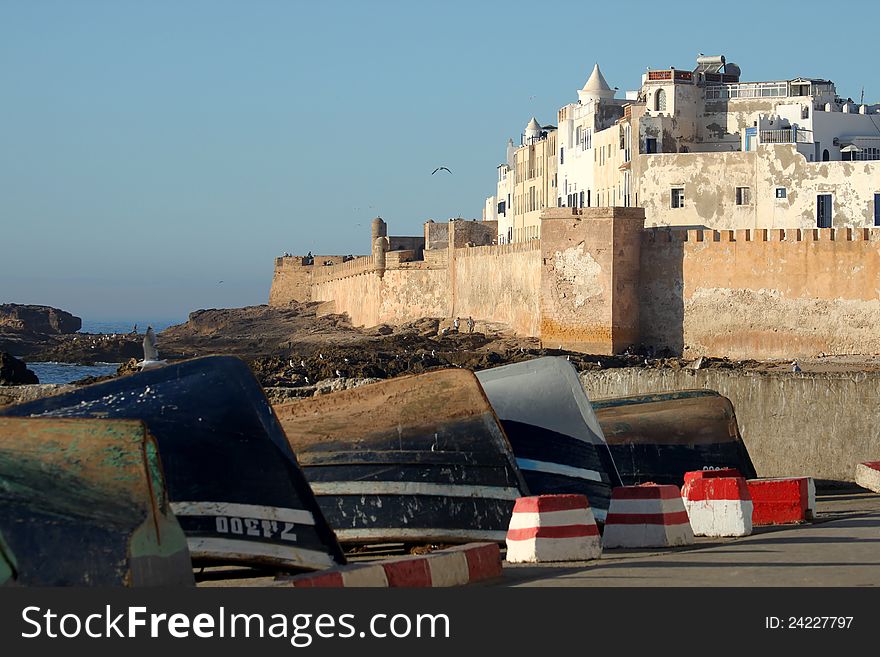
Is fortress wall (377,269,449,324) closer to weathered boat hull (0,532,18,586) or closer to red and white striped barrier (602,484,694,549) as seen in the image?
red and white striped barrier (602,484,694,549)

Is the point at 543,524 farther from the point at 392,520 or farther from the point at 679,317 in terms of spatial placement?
the point at 679,317

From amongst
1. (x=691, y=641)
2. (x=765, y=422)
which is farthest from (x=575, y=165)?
(x=691, y=641)

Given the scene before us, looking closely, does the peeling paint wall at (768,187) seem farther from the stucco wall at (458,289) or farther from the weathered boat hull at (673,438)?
the weathered boat hull at (673,438)

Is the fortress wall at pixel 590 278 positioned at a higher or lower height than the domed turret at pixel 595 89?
lower

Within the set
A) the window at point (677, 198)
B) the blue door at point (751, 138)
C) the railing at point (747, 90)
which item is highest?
the railing at point (747, 90)

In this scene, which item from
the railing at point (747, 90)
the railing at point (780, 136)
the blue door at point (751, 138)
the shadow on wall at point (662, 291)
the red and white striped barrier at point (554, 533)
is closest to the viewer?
the red and white striped barrier at point (554, 533)

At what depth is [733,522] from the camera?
395 inches

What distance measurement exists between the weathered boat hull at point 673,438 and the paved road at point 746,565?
9.16 feet

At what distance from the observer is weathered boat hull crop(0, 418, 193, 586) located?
266 inches

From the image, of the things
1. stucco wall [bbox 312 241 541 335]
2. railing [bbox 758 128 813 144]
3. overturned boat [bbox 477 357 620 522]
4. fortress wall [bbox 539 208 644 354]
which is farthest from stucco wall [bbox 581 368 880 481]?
railing [bbox 758 128 813 144]

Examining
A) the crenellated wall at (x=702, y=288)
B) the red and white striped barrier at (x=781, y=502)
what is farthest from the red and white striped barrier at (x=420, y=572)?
the crenellated wall at (x=702, y=288)

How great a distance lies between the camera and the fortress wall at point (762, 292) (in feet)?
112

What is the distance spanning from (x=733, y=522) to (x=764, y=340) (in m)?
25.8

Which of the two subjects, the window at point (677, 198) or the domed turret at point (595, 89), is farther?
the domed turret at point (595, 89)
